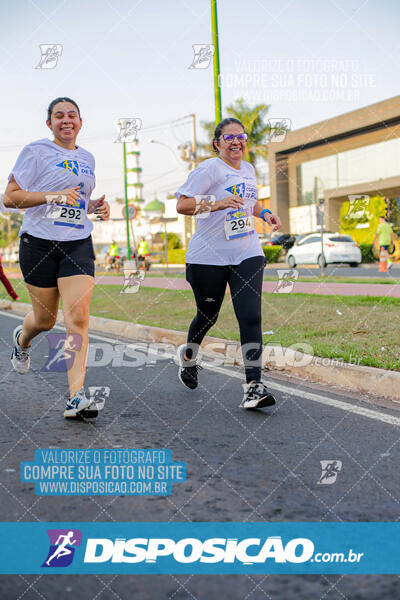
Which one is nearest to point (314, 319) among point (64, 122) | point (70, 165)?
point (70, 165)

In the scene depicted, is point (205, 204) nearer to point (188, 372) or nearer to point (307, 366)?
point (188, 372)

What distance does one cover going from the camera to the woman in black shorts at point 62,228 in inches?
166

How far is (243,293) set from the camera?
460 centimetres

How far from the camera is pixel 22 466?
328cm

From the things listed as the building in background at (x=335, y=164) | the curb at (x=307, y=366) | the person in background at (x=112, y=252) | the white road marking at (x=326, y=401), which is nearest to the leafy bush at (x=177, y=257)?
the person in background at (x=112, y=252)

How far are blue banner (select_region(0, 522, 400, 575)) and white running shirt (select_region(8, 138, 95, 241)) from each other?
6.93ft

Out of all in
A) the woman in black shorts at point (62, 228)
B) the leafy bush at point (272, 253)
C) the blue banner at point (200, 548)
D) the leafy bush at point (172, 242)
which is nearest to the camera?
the blue banner at point (200, 548)

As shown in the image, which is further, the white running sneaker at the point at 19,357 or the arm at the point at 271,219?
the white running sneaker at the point at 19,357

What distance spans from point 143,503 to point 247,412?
172 centimetres

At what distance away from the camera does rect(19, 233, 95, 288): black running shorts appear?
4258mm

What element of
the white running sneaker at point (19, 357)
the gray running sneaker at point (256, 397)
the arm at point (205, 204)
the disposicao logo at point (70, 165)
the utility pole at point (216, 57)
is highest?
the utility pole at point (216, 57)

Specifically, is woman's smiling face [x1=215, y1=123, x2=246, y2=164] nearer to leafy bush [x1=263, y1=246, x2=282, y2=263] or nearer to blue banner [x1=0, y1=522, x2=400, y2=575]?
blue banner [x1=0, y1=522, x2=400, y2=575]

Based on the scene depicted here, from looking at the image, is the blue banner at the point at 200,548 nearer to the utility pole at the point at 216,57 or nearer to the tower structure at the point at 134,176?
the utility pole at the point at 216,57

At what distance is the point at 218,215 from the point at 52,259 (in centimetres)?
118
